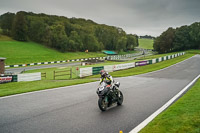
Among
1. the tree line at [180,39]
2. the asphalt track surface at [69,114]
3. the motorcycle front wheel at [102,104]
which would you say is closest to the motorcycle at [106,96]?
the motorcycle front wheel at [102,104]

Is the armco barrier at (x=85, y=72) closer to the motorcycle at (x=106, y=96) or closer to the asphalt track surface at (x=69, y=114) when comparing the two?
the asphalt track surface at (x=69, y=114)

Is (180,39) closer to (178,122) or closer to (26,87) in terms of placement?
(26,87)

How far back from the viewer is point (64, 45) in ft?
244

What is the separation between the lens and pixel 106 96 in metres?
7.88

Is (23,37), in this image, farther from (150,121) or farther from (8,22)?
(150,121)

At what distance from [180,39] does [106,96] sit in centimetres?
9622

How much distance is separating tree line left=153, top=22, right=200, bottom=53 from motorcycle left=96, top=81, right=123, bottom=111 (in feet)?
302

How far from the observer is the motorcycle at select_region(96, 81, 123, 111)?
7605mm

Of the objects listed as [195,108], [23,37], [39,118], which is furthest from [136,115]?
[23,37]

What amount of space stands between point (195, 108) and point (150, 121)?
91.5 inches

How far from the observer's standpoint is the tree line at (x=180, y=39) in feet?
301

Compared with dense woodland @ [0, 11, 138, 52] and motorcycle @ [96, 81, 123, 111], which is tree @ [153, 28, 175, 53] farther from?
motorcycle @ [96, 81, 123, 111]

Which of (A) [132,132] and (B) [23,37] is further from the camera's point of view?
(B) [23,37]

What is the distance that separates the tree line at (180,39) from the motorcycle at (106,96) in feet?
302
